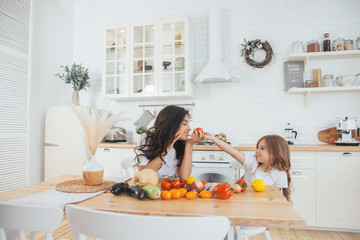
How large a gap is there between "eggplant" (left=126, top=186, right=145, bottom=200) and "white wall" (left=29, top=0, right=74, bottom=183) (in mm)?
2389

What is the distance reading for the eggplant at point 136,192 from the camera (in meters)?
1.08

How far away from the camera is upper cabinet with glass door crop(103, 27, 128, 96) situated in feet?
11.4

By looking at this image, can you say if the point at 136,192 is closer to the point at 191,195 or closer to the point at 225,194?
the point at 191,195

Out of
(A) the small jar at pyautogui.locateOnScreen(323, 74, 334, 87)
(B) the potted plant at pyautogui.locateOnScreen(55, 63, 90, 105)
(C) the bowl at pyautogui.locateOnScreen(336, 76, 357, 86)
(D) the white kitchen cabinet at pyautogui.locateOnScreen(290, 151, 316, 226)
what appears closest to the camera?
(D) the white kitchen cabinet at pyautogui.locateOnScreen(290, 151, 316, 226)

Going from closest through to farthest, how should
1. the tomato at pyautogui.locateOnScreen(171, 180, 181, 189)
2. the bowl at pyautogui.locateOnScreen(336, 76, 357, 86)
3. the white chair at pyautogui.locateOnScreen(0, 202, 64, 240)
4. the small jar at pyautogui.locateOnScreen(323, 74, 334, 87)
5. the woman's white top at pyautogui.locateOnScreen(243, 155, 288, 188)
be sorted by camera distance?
the white chair at pyautogui.locateOnScreen(0, 202, 64, 240) → the tomato at pyautogui.locateOnScreen(171, 180, 181, 189) → the woman's white top at pyautogui.locateOnScreen(243, 155, 288, 188) → the bowl at pyautogui.locateOnScreen(336, 76, 357, 86) → the small jar at pyautogui.locateOnScreen(323, 74, 334, 87)

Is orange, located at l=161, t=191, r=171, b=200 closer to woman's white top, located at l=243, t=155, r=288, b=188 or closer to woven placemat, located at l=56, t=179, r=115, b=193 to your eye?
woven placemat, located at l=56, t=179, r=115, b=193

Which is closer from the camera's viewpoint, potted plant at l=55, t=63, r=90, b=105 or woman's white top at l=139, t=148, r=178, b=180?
woman's white top at l=139, t=148, r=178, b=180

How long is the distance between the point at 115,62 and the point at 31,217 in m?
2.97

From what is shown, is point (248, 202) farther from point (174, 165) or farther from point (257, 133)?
point (257, 133)

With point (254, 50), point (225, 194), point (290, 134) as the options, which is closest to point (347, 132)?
point (290, 134)

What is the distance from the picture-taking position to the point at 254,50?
333cm

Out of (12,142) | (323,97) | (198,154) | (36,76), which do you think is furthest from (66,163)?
(323,97)

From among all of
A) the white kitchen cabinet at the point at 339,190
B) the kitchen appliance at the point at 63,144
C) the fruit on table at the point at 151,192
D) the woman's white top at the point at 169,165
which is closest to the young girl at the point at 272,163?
the woman's white top at the point at 169,165

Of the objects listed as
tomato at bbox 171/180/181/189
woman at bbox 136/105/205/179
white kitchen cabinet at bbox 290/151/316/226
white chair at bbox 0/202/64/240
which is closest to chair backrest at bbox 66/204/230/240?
white chair at bbox 0/202/64/240
